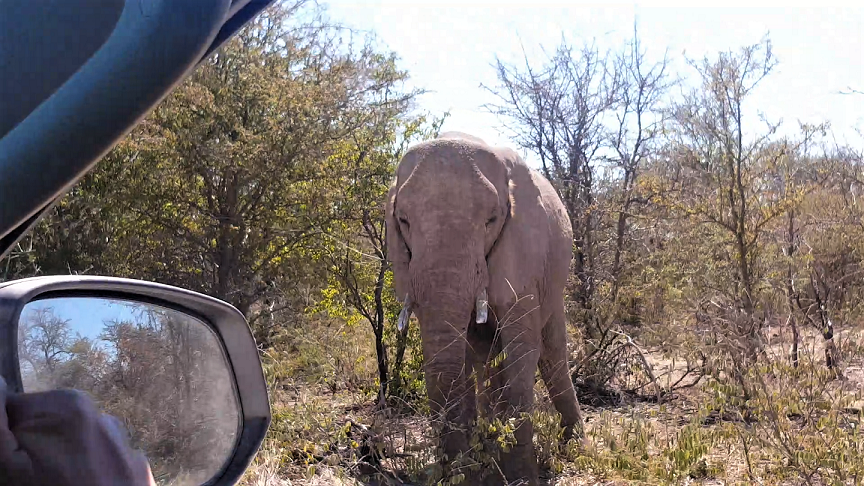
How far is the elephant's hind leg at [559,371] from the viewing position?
26.0ft

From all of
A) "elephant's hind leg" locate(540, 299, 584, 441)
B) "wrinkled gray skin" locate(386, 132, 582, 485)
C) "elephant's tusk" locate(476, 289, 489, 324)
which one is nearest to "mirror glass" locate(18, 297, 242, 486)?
"wrinkled gray skin" locate(386, 132, 582, 485)

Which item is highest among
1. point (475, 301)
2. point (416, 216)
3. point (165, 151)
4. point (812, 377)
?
point (165, 151)

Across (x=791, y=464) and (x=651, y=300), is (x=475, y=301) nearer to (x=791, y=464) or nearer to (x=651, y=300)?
(x=791, y=464)

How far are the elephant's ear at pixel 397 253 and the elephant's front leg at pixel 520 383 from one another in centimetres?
85

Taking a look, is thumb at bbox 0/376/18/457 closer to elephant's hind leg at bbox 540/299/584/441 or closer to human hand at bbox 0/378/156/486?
human hand at bbox 0/378/156/486

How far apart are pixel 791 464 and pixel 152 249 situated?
6.76 m

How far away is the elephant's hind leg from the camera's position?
7930 millimetres

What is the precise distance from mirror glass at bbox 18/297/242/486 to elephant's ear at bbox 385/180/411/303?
4.13 meters

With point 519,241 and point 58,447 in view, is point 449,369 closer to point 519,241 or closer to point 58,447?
point 519,241

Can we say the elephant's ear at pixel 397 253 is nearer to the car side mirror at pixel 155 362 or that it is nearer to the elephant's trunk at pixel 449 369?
the elephant's trunk at pixel 449 369

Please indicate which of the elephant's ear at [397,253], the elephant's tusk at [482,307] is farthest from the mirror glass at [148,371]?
the elephant's ear at [397,253]

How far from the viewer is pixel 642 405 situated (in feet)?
32.1

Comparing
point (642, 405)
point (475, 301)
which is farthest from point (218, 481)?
point (642, 405)

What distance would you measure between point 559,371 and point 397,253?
92.5 inches
